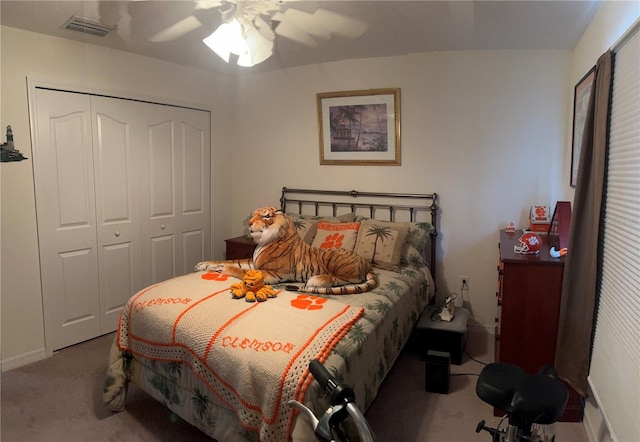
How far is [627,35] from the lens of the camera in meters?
1.64

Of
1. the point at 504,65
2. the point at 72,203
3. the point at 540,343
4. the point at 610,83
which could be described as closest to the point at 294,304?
the point at 540,343

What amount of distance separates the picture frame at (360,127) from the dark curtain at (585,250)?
1.65 metres

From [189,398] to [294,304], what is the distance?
68cm

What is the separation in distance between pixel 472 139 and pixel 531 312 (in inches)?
60.5

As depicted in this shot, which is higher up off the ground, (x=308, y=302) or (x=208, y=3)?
(x=208, y=3)

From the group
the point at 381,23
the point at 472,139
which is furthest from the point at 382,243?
the point at 381,23

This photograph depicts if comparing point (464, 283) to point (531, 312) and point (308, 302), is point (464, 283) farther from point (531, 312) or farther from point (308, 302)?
point (308, 302)

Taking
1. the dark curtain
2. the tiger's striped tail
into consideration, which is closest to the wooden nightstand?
the tiger's striped tail

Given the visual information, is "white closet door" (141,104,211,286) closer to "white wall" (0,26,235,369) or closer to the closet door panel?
the closet door panel

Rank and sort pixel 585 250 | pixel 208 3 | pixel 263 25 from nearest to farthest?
pixel 585 250 → pixel 208 3 → pixel 263 25

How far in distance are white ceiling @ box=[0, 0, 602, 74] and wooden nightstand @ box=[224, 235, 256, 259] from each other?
1667 millimetres

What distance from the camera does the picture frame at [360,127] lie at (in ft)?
11.6

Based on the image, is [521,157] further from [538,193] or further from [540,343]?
[540,343]

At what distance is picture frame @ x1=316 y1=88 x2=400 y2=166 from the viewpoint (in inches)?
139
